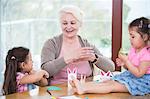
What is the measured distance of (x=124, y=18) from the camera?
3.07 m

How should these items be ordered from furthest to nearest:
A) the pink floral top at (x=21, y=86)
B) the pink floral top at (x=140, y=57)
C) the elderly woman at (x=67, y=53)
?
1. the elderly woman at (x=67, y=53)
2. the pink floral top at (x=21, y=86)
3. the pink floral top at (x=140, y=57)

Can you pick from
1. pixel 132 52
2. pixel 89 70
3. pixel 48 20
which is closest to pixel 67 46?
pixel 89 70

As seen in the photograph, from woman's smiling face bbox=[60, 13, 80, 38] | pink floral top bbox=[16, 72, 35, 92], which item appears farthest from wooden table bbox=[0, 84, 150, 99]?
woman's smiling face bbox=[60, 13, 80, 38]

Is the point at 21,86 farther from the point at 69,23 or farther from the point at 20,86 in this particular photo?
the point at 69,23

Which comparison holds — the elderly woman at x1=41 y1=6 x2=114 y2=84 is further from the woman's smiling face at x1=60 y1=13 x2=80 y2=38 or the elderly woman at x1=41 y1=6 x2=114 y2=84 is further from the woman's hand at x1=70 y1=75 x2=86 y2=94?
the woman's hand at x1=70 y1=75 x2=86 y2=94

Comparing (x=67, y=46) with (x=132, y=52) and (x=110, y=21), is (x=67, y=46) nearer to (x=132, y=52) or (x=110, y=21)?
(x=132, y=52)

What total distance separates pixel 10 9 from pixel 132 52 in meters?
1.66

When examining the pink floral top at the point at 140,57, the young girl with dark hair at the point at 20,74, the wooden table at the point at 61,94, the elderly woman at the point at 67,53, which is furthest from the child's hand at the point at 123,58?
the young girl with dark hair at the point at 20,74

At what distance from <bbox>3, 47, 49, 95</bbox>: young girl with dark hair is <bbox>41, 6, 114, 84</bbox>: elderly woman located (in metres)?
0.22

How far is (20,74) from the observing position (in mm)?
1950

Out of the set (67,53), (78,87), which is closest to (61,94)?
(78,87)

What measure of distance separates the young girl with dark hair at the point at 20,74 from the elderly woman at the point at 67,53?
0.72 feet

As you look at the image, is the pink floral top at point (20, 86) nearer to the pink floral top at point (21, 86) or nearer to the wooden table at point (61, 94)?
the pink floral top at point (21, 86)

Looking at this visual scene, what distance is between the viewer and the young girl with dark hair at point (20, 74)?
191 cm
